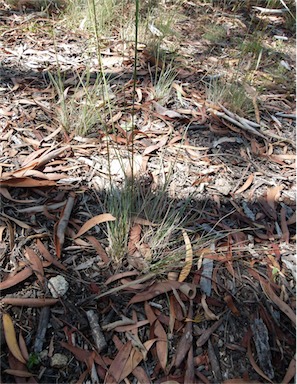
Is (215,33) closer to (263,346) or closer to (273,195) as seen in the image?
(273,195)

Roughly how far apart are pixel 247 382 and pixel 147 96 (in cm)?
133

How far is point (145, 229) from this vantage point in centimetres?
125

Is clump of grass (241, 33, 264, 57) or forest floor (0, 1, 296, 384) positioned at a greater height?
clump of grass (241, 33, 264, 57)

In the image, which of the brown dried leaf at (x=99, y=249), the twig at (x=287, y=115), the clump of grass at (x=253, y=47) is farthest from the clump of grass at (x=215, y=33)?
the brown dried leaf at (x=99, y=249)

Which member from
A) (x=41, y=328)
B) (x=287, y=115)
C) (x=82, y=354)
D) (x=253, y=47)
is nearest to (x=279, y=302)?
(x=82, y=354)

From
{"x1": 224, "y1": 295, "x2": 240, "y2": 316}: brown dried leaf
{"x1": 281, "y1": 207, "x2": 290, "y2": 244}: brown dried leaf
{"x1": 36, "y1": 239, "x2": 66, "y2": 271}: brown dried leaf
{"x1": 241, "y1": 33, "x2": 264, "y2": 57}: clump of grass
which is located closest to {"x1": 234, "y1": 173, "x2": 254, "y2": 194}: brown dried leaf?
{"x1": 281, "y1": 207, "x2": 290, "y2": 244}: brown dried leaf

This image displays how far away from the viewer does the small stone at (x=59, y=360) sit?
95 centimetres

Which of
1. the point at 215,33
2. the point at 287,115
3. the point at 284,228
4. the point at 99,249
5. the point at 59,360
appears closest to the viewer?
the point at 59,360

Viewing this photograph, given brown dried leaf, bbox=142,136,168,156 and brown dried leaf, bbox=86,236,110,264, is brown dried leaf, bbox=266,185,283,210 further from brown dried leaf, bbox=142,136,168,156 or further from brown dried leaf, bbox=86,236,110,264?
brown dried leaf, bbox=86,236,110,264

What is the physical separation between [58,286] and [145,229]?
339mm

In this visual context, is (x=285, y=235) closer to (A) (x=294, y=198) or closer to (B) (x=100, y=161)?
(A) (x=294, y=198)

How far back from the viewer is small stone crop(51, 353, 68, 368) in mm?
954

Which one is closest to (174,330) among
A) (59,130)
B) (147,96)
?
(59,130)

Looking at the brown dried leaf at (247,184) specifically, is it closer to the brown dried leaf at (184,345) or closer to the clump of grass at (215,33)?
the brown dried leaf at (184,345)
